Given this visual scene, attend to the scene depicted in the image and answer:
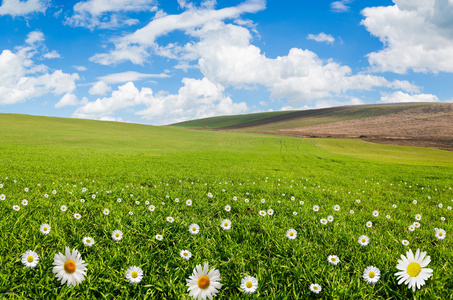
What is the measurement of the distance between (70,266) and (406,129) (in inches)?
3628

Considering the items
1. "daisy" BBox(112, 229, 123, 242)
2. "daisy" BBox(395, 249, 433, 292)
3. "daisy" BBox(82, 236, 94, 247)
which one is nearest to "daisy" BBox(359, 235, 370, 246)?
"daisy" BBox(395, 249, 433, 292)

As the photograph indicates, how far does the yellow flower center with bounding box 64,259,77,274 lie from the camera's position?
2408 mm

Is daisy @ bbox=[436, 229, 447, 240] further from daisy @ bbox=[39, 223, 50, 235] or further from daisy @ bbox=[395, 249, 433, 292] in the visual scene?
daisy @ bbox=[39, 223, 50, 235]

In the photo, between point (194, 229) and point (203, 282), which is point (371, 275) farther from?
point (194, 229)

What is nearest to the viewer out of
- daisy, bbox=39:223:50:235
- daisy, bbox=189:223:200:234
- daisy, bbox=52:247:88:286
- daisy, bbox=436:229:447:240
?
daisy, bbox=52:247:88:286

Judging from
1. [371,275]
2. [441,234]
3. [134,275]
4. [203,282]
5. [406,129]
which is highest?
[406,129]

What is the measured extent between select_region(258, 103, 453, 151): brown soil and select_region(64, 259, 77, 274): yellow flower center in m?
63.1

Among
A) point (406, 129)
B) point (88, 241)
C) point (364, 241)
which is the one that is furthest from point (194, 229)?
point (406, 129)

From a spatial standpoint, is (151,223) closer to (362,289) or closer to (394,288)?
(362,289)

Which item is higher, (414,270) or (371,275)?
(414,270)

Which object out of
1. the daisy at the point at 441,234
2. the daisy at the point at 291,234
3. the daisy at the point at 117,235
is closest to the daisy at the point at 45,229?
the daisy at the point at 117,235

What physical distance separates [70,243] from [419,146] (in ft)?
208

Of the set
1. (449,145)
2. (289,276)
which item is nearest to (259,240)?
(289,276)

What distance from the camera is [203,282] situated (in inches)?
89.0
